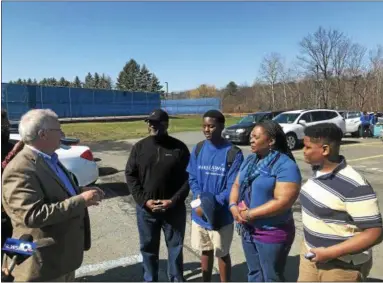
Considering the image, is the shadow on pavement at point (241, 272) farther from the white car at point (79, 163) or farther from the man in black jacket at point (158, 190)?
the white car at point (79, 163)

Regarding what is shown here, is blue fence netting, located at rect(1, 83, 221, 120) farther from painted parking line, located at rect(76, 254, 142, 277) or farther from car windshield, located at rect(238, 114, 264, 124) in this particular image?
painted parking line, located at rect(76, 254, 142, 277)

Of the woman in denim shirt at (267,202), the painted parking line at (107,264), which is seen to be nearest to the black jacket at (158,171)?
the woman in denim shirt at (267,202)

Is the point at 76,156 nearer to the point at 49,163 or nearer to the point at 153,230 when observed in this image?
the point at 153,230

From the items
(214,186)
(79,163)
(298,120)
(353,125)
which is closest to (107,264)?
(214,186)

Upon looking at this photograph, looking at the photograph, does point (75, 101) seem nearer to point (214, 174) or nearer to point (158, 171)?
point (158, 171)

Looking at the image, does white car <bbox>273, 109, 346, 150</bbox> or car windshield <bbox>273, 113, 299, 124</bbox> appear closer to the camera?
white car <bbox>273, 109, 346, 150</bbox>

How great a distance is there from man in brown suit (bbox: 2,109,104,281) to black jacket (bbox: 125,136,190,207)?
1.01 meters

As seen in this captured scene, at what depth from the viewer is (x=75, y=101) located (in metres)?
44.7

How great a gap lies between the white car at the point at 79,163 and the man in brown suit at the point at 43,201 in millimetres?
4516

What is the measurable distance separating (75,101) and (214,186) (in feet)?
144

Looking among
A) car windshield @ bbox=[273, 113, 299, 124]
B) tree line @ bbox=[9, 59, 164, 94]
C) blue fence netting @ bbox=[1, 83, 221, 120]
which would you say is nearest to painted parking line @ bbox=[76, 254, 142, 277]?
car windshield @ bbox=[273, 113, 299, 124]

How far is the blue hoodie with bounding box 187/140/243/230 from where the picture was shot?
3.40m

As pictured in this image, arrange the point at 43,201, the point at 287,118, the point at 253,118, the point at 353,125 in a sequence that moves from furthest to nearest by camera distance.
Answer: the point at 353,125 < the point at 253,118 < the point at 287,118 < the point at 43,201

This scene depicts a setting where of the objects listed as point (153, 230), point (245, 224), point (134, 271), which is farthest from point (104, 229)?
point (245, 224)
